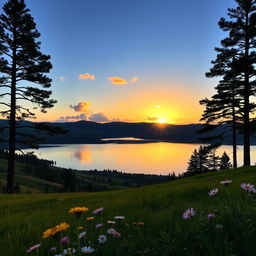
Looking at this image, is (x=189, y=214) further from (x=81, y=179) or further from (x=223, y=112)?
(x=81, y=179)

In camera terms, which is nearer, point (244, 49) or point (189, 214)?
point (189, 214)

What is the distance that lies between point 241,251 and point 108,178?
16532 cm

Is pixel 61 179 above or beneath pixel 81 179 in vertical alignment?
above

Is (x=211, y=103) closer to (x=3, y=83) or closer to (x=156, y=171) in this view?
(x=3, y=83)

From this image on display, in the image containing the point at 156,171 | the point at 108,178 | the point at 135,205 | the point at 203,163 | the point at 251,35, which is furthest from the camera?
the point at 156,171

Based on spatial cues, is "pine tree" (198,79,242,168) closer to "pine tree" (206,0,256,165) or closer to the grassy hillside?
"pine tree" (206,0,256,165)

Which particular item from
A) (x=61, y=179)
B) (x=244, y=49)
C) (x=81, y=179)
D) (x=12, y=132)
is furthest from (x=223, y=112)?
(x=81, y=179)

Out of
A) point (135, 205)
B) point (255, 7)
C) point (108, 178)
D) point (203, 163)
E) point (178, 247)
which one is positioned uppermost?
point (255, 7)

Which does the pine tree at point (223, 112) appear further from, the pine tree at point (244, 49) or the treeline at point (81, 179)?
the treeline at point (81, 179)

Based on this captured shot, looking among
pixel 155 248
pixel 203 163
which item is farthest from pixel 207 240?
pixel 203 163

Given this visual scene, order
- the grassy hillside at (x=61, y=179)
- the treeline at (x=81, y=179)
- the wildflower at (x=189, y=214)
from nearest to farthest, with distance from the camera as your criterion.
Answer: the wildflower at (x=189, y=214) → the grassy hillside at (x=61, y=179) → the treeline at (x=81, y=179)

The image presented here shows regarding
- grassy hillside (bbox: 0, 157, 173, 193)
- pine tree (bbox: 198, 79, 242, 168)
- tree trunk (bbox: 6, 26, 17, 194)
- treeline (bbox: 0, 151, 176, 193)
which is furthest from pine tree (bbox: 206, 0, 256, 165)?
treeline (bbox: 0, 151, 176, 193)

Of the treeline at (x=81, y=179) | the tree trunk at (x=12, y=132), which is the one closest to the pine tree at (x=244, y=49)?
the tree trunk at (x=12, y=132)

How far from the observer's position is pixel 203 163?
5706 centimetres
